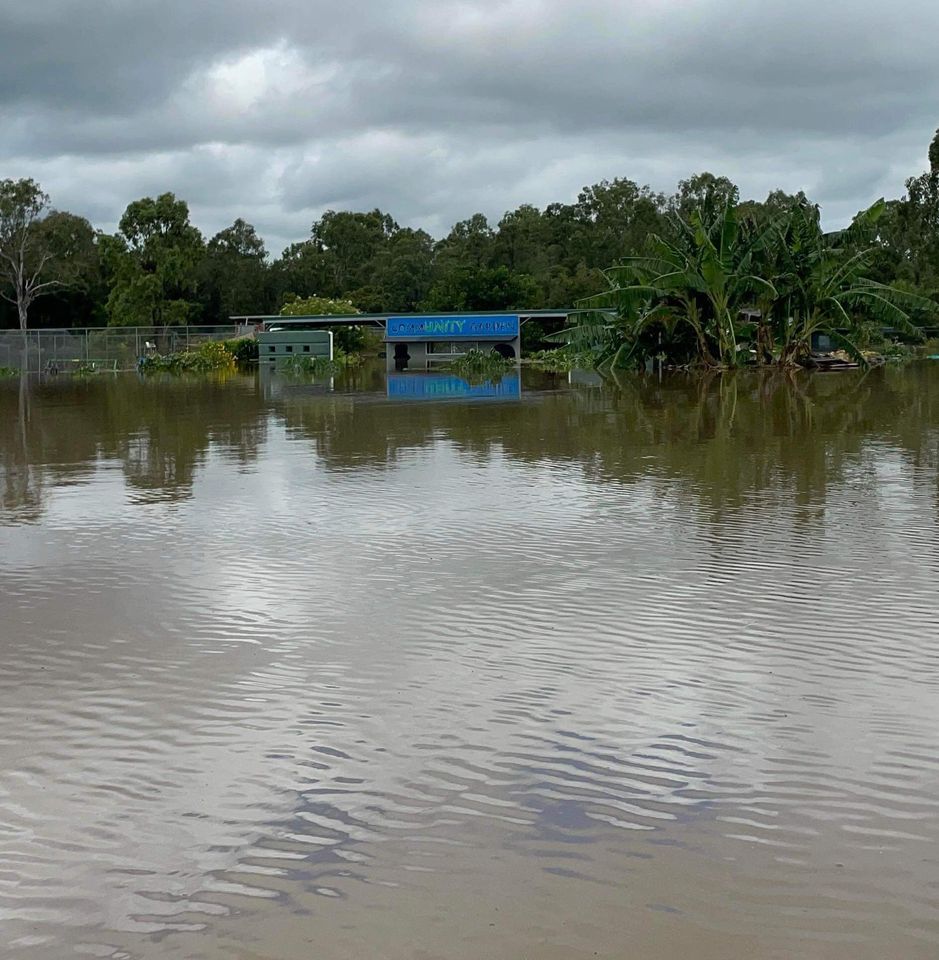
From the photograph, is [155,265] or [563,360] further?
[155,265]

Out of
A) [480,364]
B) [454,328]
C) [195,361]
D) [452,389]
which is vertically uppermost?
[454,328]

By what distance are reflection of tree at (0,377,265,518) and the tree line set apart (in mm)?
45993

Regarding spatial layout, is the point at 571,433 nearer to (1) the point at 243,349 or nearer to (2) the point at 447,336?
(2) the point at 447,336

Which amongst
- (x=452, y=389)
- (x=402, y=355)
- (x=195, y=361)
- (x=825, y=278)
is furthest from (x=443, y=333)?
(x=825, y=278)

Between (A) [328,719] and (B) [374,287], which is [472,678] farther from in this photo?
(B) [374,287]

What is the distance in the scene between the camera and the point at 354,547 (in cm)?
982

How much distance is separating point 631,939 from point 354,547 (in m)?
6.38

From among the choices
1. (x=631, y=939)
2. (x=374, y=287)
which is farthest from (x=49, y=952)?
(x=374, y=287)

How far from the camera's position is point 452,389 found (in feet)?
119

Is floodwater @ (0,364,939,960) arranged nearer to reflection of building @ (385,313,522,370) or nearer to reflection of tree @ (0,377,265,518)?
reflection of tree @ (0,377,265,518)

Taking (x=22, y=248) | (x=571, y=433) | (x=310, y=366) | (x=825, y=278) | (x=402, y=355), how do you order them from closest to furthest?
(x=571, y=433) → (x=825, y=278) → (x=310, y=366) → (x=402, y=355) → (x=22, y=248)

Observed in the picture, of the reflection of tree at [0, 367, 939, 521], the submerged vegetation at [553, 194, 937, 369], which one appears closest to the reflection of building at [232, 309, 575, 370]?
the submerged vegetation at [553, 194, 937, 369]

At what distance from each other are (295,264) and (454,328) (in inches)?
1717

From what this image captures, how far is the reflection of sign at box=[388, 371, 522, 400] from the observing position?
31859 mm
